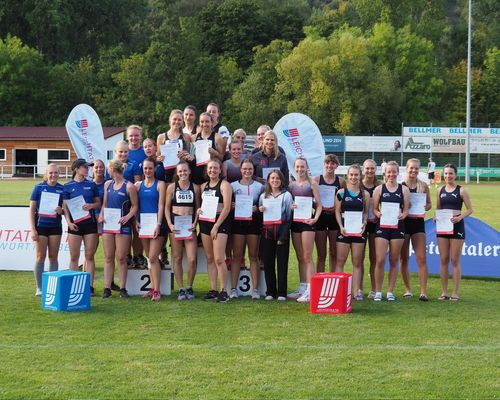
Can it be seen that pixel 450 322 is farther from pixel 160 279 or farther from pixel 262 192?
pixel 160 279

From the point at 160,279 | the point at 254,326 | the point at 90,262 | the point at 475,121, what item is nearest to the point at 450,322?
the point at 254,326

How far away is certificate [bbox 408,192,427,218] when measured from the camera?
30.6 ft

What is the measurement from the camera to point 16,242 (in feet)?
38.5

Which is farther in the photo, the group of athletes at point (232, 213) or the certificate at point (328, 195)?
the certificate at point (328, 195)

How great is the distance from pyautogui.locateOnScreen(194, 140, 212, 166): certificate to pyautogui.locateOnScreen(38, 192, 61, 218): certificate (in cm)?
179

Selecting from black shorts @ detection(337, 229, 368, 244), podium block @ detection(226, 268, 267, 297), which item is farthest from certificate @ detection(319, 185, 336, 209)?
podium block @ detection(226, 268, 267, 297)

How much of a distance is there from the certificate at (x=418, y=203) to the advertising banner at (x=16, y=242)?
5.10 metres

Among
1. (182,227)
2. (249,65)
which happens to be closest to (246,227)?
(182,227)

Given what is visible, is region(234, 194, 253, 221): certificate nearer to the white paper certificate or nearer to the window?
the white paper certificate

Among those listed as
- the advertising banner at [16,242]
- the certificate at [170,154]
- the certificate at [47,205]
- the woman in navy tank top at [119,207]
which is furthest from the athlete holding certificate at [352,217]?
the advertising banner at [16,242]

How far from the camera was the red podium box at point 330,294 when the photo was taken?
8477mm

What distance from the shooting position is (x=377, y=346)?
7.07 metres

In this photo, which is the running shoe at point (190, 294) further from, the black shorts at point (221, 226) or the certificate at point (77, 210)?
the certificate at point (77, 210)

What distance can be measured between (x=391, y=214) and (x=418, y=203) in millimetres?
404
